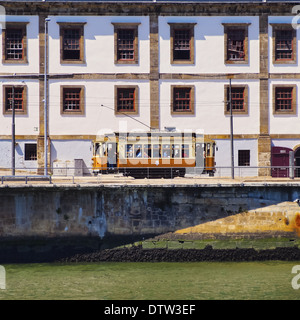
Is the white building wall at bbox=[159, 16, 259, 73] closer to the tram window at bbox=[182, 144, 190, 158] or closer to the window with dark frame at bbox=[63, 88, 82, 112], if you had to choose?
the window with dark frame at bbox=[63, 88, 82, 112]

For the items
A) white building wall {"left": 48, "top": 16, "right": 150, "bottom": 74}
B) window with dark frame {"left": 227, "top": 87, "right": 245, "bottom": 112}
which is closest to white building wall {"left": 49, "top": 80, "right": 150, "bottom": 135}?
white building wall {"left": 48, "top": 16, "right": 150, "bottom": 74}

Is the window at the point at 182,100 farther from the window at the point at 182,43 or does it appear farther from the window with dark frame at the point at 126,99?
the window with dark frame at the point at 126,99

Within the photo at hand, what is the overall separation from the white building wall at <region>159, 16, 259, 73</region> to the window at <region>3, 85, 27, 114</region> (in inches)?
389

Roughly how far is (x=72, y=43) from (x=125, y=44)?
12.3ft

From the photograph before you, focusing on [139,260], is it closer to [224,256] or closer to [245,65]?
[224,256]

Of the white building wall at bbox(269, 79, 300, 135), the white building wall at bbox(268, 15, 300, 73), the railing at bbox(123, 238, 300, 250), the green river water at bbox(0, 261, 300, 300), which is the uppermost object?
the white building wall at bbox(268, 15, 300, 73)

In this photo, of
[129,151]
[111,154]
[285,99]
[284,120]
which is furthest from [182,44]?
[111,154]

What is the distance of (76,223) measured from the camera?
105 feet

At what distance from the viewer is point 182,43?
4453 centimetres

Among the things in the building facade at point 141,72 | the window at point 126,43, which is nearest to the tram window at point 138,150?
the building facade at point 141,72

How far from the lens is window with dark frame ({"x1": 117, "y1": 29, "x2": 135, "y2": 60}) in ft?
145

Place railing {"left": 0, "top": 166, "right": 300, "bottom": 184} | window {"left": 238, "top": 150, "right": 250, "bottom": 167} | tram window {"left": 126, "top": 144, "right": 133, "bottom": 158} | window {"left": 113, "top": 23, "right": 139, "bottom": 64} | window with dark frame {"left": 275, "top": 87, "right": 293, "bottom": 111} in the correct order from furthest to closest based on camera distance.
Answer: window with dark frame {"left": 275, "top": 87, "right": 293, "bottom": 111} → window {"left": 238, "top": 150, "right": 250, "bottom": 167} → window {"left": 113, "top": 23, "right": 139, "bottom": 64} → tram window {"left": 126, "top": 144, "right": 133, "bottom": 158} → railing {"left": 0, "top": 166, "right": 300, "bottom": 184}

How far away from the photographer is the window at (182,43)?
4434 centimetres

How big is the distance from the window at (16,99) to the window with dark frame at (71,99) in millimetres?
2806
